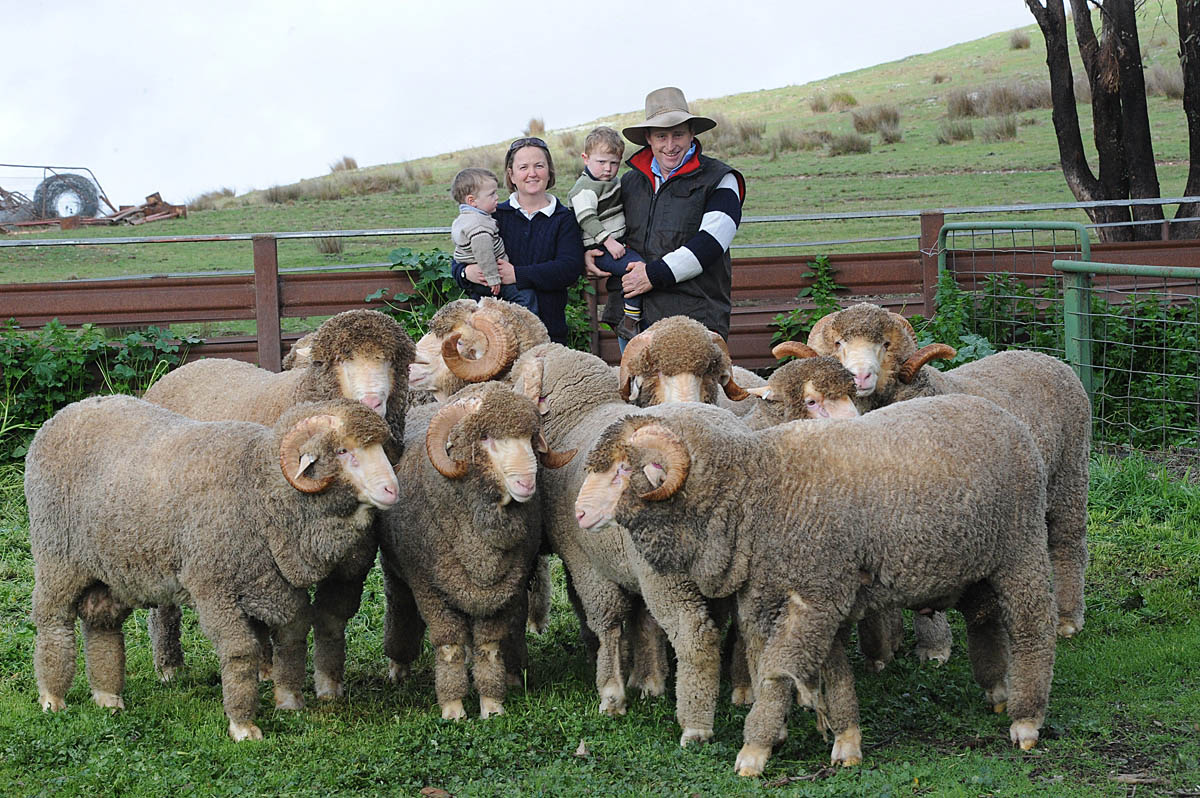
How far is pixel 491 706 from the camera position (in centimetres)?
591

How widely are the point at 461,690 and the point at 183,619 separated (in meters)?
2.57

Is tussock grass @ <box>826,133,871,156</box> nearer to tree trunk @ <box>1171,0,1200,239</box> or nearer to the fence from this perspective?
tree trunk @ <box>1171,0,1200,239</box>

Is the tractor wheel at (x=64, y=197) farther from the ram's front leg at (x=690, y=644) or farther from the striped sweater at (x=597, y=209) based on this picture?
the ram's front leg at (x=690, y=644)

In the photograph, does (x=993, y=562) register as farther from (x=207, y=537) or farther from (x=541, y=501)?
(x=207, y=537)

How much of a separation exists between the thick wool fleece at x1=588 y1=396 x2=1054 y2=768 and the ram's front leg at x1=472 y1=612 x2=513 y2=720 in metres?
1.14

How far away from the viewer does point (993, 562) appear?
5.13 m

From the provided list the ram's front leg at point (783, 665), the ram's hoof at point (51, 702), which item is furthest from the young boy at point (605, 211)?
the ram's hoof at point (51, 702)

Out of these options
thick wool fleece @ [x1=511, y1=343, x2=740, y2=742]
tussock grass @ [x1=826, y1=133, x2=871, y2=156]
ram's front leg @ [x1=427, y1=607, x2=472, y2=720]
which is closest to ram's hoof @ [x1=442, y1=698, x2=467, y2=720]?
ram's front leg @ [x1=427, y1=607, x2=472, y2=720]

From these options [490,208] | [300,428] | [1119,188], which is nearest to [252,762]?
[300,428]

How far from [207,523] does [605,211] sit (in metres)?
3.46

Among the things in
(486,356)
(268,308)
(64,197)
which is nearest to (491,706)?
(486,356)

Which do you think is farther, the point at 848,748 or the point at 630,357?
the point at 630,357

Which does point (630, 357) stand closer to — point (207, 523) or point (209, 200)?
point (207, 523)

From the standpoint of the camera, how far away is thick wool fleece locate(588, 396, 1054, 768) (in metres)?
4.95
